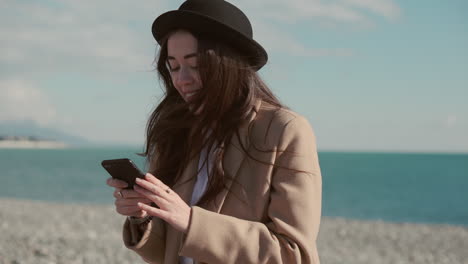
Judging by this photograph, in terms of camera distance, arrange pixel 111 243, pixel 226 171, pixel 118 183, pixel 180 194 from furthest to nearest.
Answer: pixel 111 243 → pixel 180 194 → pixel 226 171 → pixel 118 183

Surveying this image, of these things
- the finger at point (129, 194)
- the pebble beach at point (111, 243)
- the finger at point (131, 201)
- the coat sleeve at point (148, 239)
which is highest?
the finger at point (129, 194)

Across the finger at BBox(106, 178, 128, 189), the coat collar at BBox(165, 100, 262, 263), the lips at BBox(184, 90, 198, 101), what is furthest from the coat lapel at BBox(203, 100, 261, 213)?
the finger at BBox(106, 178, 128, 189)

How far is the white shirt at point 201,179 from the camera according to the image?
2494 millimetres

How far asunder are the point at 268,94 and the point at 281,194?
1.80ft

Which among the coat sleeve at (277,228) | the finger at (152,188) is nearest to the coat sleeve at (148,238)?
the coat sleeve at (277,228)

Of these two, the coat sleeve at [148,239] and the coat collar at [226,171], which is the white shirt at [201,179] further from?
the coat sleeve at [148,239]

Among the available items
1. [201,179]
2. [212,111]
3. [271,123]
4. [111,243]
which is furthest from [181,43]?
[111,243]

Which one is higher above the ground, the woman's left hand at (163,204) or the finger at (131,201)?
the woman's left hand at (163,204)

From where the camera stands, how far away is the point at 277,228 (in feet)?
7.25

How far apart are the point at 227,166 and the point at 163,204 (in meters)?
0.46

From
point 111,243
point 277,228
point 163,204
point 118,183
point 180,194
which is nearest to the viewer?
point 163,204

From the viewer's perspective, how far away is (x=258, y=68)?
2553mm

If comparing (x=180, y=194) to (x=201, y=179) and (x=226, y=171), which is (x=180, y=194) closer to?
(x=201, y=179)

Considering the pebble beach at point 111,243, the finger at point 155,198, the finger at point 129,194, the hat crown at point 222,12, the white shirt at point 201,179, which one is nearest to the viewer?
the finger at point 155,198
